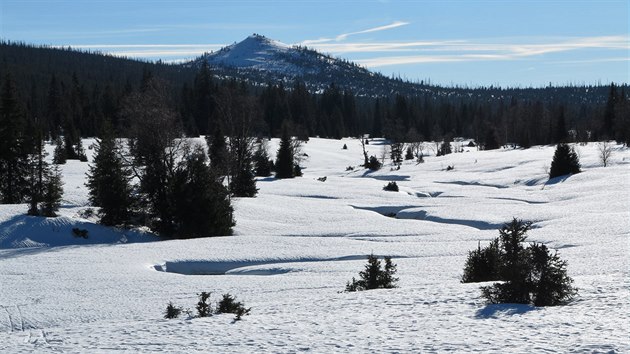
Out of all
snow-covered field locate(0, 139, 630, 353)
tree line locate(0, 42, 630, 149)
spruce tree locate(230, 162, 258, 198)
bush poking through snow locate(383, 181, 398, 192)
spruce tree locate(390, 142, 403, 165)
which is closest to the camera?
snow-covered field locate(0, 139, 630, 353)

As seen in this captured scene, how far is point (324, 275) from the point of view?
2075cm

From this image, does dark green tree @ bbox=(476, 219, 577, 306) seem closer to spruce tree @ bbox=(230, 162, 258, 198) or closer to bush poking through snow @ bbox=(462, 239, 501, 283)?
bush poking through snow @ bbox=(462, 239, 501, 283)

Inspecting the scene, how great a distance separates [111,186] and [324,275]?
1637 centimetres

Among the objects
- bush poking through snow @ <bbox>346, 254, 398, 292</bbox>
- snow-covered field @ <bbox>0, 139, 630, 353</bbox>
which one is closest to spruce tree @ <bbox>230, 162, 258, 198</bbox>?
snow-covered field @ <bbox>0, 139, 630, 353</bbox>

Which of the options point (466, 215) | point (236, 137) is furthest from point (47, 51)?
point (466, 215)

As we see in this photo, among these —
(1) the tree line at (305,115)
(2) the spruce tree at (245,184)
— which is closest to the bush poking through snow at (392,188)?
(2) the spruce tree at (245,184)

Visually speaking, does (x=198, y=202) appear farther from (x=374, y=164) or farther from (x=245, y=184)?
(x=374, y=164)

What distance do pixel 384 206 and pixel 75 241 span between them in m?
20.8

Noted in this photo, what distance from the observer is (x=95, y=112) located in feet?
335

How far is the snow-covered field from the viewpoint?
11.3 m

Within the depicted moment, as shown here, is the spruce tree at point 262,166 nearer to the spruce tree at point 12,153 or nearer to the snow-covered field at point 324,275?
the snow-covered field at point 324,275

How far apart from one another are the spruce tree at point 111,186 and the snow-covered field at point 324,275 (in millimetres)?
1002

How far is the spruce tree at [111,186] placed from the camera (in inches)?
1241

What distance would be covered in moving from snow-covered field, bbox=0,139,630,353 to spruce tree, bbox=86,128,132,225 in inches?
39.5
